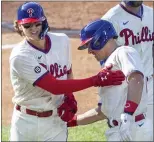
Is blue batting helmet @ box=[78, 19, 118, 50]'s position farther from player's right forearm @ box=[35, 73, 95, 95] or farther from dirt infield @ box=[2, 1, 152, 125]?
dirt infield @ box=[2, 1, 152, 125]

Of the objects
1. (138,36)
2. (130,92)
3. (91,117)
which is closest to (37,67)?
(91,117)

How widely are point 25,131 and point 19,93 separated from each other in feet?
1.25

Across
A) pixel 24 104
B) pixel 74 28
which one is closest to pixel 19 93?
pixel 24 104

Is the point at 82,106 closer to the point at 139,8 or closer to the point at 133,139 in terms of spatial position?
the point at 139,8

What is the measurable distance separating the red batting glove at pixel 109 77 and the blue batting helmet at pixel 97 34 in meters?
0.22

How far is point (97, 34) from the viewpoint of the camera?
5.84 metres

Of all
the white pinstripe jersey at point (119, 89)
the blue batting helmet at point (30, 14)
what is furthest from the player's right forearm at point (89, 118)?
the blue batting helmet at point (30, 14)

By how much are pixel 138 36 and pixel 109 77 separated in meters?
2.06

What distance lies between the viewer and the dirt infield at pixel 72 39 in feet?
34.0

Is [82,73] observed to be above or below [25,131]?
below

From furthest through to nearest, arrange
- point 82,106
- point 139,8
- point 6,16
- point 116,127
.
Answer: point 6,16 < point 82,106 < point 139,8 < point 116,127

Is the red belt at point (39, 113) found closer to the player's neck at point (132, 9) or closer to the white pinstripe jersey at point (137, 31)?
the white pinstripe jersey at point (137, 31)

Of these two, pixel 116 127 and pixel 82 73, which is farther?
pixel 82 73

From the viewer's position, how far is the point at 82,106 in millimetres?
10070
